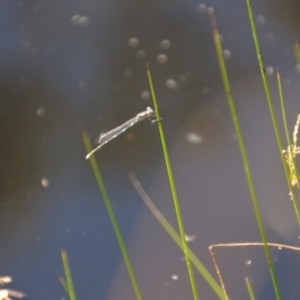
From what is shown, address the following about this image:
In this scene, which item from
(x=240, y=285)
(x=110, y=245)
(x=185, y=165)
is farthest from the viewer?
(x=185, y=165)

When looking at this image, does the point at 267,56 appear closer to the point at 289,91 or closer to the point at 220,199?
the point at 289,91

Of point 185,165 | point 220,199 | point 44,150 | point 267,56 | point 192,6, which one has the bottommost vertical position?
point 220,199

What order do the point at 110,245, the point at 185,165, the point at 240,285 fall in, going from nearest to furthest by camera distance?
the point at 240,285, the point at 110,245, the point at 185,165

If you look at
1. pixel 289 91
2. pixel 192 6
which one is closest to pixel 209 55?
pixel 192 6

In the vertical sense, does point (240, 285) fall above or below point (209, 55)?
below

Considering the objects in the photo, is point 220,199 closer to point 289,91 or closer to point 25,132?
point 289,91

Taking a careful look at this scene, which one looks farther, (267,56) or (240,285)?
(267,56)
